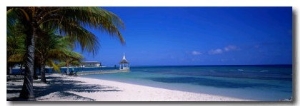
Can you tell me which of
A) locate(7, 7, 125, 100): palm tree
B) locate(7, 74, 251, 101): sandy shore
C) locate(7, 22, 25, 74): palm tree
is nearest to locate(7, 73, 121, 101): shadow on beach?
locate(7, 74, 251, 101): sandy shore

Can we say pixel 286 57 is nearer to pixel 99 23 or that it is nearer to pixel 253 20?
pixel 253 20

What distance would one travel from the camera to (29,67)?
425 centimetres

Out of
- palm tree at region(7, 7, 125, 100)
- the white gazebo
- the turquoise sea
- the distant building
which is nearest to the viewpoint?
palm tree at region(7, 7, 125, 100)

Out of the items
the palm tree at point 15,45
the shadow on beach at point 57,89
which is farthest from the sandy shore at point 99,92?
the palm tree at point 15,45

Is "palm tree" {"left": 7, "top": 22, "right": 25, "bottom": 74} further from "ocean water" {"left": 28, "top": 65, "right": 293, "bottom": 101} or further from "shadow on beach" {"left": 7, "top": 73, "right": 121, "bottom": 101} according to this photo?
"ocean water" {"left": 28, "top": 65, "right": 293, "bottom": 101}

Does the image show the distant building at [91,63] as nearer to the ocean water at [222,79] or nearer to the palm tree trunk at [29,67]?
the ocean water at [222,79]

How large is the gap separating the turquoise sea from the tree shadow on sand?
7.3 inches

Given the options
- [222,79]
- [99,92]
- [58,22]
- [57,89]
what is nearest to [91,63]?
[99,92]

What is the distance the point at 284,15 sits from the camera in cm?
430

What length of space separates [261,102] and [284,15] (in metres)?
1.02

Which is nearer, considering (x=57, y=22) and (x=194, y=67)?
(x=57, y=22)

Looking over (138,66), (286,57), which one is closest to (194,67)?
(138,66)

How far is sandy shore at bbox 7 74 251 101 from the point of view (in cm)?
438
